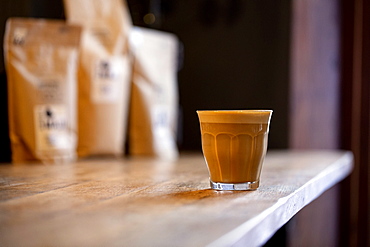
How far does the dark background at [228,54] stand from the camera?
2.17 meters

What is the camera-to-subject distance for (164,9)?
241 cm

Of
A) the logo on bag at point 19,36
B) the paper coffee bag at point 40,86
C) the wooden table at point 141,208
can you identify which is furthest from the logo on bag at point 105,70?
the wooden table at point 141,208

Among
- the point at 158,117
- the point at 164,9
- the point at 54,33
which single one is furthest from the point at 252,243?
the point at 164,9

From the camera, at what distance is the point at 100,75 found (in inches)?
62.7

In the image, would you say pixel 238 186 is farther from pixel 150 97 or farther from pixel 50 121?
pixel 150 97

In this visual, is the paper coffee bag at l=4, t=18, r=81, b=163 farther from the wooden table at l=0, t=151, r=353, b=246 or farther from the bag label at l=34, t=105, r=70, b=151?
the wooden table at l=0, t=151, r=353, b=246

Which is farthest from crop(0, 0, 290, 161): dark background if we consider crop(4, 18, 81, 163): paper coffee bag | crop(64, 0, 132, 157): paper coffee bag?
crop(4, 18, 81, 163): paper coffee bag

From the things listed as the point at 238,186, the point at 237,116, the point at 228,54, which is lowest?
the point at 238,186

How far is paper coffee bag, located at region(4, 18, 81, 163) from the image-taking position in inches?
55.4

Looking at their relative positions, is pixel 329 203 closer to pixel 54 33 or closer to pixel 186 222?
pixel 54 33

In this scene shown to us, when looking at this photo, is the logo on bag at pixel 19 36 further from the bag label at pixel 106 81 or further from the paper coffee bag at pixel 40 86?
the bag label at pixel 106 81

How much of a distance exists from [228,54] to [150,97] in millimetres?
623

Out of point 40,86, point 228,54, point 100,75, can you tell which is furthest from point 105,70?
point 228,54

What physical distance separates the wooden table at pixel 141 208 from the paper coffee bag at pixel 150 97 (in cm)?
66
